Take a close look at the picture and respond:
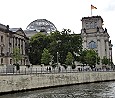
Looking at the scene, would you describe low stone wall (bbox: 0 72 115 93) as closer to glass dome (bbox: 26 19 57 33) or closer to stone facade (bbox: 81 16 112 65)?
stone facade (bbox: 81 16 112 65)

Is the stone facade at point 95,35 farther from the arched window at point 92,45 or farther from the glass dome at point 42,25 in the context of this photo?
the glass dome at point 42,25

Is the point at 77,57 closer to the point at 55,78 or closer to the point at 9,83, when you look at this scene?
the point at 55,78

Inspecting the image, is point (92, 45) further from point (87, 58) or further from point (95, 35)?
point (87, 58)

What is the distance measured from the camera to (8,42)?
338ft

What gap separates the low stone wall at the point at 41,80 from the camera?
158 feet

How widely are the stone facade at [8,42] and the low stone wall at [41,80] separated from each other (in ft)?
97.6

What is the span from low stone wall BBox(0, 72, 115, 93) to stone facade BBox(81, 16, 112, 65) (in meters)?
68.7

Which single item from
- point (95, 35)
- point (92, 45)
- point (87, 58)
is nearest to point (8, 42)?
A: point (87, 58)

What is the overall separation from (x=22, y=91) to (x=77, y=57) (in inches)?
2215

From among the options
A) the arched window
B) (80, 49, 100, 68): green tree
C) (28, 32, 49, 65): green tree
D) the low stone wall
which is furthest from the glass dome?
the low stone wall

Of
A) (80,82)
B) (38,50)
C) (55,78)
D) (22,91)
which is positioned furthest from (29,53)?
(22,91)

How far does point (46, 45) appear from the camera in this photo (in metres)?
109

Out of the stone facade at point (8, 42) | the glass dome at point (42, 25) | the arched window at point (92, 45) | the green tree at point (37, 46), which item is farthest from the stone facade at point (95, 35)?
the stone facade at point (8, 42)

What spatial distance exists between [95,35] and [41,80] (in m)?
102
